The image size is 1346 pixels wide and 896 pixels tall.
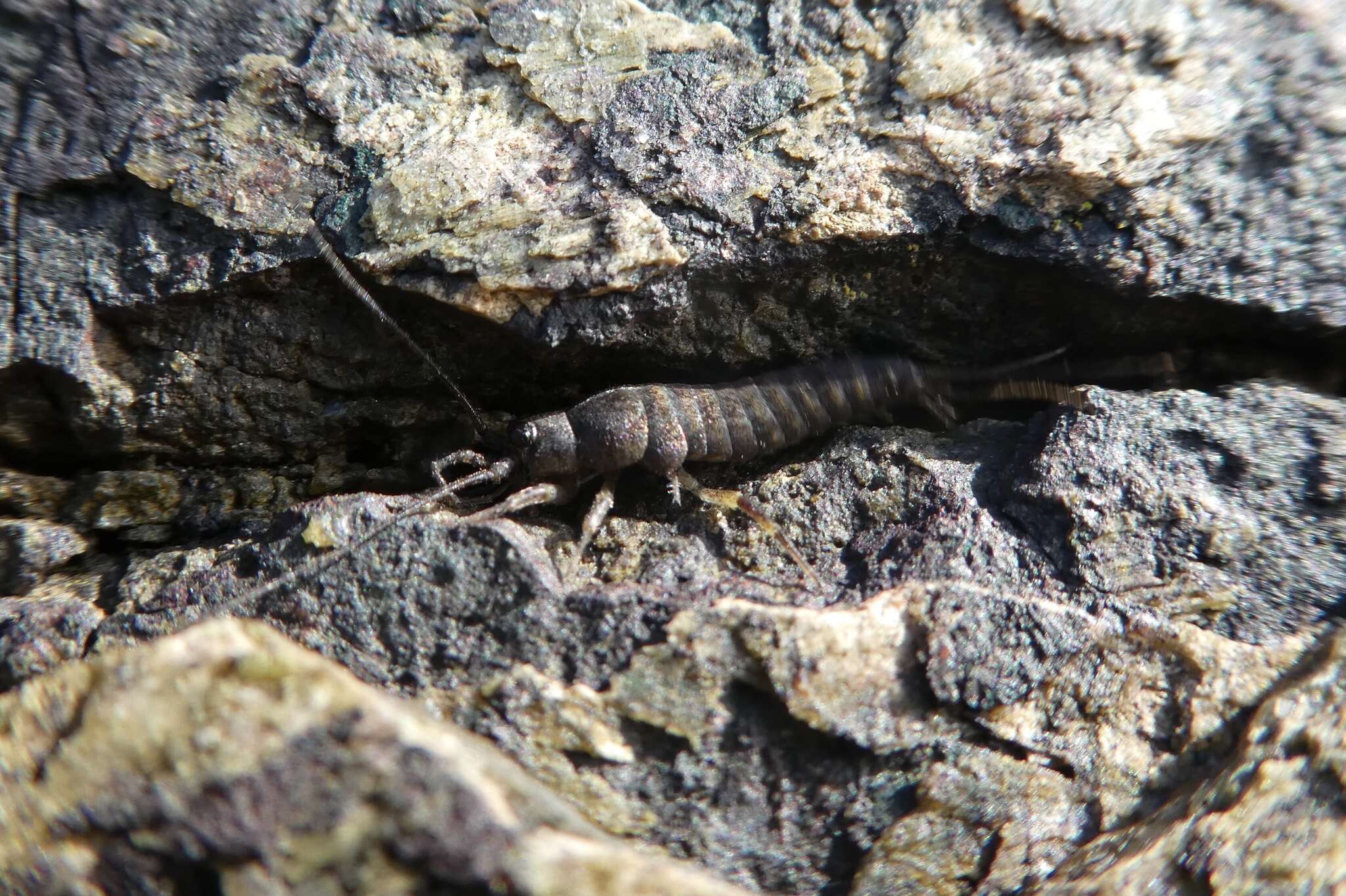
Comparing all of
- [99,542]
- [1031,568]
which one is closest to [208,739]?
[99,542]

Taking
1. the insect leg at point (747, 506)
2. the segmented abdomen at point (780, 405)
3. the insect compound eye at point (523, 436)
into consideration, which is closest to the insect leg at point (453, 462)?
the insect compound eye at point (523, 436)

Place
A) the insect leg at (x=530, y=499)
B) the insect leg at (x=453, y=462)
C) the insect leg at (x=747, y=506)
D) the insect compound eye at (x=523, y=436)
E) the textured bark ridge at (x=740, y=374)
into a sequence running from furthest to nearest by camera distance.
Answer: the insect compound eye at (x=523, y=436) < the insect leg at (x=453, y=462) < the insect leg at (x=530, y=499) < the insect leg at (x=747, y=506) < the textured bark ridge at (x=740, y=374)

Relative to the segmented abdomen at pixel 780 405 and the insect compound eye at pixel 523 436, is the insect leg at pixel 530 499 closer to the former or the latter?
the insect compound eye at pixel 523 436

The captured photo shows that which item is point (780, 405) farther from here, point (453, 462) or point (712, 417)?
point (453, 462)

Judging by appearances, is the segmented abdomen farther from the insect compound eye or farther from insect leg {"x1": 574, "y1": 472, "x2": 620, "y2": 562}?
the insect compound eye

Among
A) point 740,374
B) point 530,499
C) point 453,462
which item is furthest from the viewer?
point 740,374

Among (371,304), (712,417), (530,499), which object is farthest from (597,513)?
(371,304)
